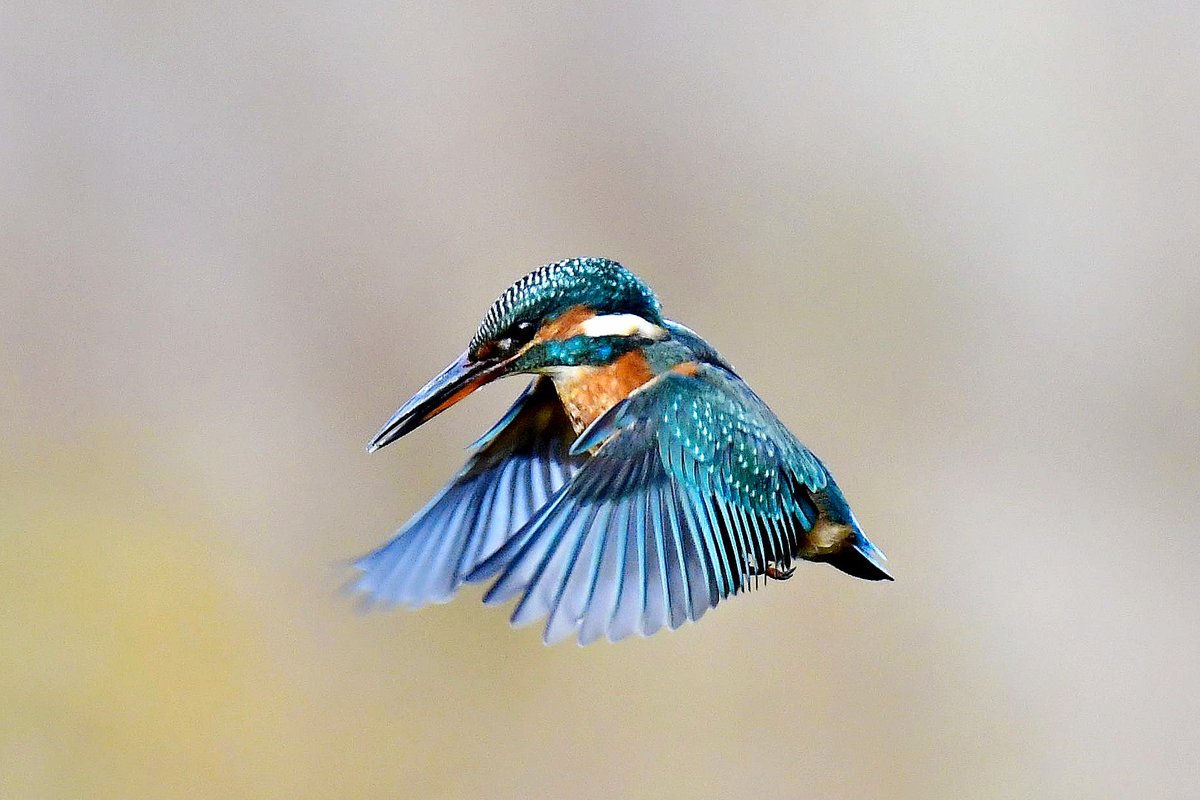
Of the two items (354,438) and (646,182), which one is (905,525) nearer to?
(646,182)

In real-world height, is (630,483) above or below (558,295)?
below

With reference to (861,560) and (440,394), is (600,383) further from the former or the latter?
(861,560)

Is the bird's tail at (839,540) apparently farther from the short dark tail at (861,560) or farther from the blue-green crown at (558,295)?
the blue-green crown at (558,295)

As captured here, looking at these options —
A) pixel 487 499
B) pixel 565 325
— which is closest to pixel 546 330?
pixel 565 325

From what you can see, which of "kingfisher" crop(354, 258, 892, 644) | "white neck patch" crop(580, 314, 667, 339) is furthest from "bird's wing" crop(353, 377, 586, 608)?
"white neck patch" crop(580, 314, 667, 339)

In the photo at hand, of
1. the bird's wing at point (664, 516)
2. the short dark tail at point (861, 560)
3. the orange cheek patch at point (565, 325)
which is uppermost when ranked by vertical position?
the orange cheek patch at point (565, 325)

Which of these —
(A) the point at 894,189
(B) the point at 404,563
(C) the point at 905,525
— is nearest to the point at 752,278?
(A) the point at 894,189

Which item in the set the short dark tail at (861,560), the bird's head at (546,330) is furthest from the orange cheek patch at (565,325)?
the short dark tail at (861,560)

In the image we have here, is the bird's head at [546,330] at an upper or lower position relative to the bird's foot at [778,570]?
upper
